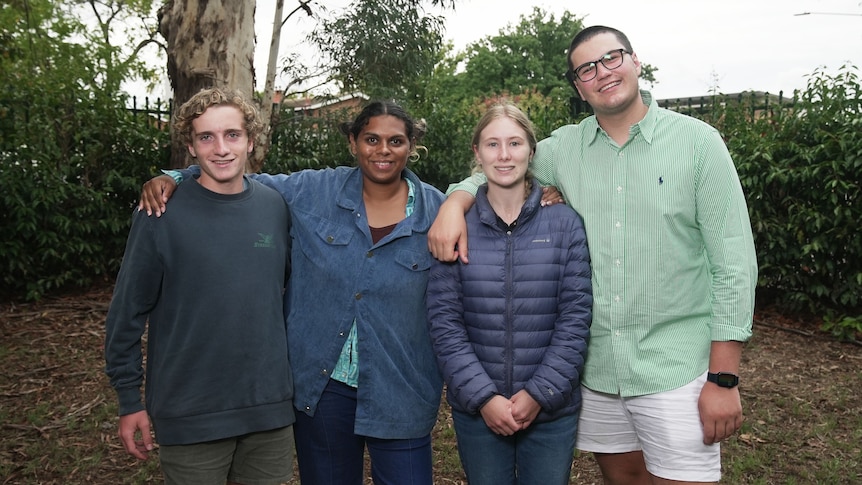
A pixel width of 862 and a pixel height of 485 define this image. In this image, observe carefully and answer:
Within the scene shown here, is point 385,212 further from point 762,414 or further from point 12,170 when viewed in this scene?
point 12,170

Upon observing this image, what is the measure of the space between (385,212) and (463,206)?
35 centimetres

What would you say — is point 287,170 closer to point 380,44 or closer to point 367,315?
point 380,44

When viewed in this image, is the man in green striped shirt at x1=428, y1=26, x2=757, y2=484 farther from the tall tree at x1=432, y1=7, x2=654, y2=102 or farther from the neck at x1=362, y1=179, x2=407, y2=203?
the tall tree at x1=432, y1=7, x2=654, y2=102

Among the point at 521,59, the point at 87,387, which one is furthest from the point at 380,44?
the point at 521,59

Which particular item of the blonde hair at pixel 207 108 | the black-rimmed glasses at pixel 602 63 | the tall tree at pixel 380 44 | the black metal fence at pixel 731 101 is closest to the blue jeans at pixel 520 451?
the black-rimmed glasses at pixel 602 63

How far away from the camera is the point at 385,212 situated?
303 cm

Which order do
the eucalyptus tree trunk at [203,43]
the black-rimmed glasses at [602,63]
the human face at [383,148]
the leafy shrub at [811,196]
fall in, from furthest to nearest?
the leafy shrub at [811,196], the eucalyptus tree trunk at [203,43], the human face at [383,148], the black-rimmed glasses at [602,63]

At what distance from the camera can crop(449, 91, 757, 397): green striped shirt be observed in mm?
2588

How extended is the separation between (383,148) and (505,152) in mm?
502

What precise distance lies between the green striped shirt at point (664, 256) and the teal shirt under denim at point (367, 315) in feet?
2.19

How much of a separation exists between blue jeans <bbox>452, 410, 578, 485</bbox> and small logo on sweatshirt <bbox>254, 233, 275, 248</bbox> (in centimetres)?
96

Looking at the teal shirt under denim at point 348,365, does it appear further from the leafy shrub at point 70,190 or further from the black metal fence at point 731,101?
the leafy shrub at point 70,190

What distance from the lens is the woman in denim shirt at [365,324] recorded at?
2.85 m

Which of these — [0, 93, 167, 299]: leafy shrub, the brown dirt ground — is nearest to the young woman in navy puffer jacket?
the brown dirt ground
